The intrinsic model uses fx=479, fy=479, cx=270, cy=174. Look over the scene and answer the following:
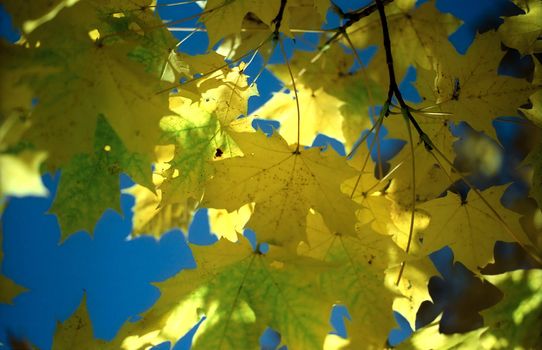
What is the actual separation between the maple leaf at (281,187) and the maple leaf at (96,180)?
0.66 feet

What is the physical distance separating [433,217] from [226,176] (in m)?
0.66

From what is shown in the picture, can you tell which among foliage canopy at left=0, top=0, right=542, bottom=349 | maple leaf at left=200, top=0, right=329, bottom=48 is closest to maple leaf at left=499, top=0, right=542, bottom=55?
foliage canopy at left=0, top=0, right=542, bottom=349

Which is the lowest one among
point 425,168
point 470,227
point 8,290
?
point 470,227

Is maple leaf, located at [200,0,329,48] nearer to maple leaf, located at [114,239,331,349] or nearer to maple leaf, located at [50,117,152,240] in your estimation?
maple leaf, located at [50,117,152,240]

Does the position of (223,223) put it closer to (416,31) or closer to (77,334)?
(77,334)

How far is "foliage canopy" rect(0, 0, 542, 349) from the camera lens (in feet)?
3.32

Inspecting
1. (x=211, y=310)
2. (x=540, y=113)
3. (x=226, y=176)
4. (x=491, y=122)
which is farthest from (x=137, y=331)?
(x=540, y=113)

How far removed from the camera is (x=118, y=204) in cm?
109

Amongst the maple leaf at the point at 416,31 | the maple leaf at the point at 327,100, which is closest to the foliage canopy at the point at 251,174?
the maple leaf at the point at 416,31

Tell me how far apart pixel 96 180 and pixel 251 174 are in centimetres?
38

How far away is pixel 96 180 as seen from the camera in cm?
109

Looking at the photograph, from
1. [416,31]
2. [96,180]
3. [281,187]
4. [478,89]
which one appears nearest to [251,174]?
[281,187]

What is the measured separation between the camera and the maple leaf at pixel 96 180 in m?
1.07

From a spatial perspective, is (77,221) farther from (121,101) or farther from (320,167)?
(320,167)
